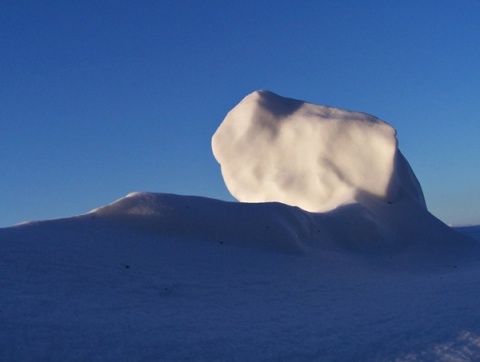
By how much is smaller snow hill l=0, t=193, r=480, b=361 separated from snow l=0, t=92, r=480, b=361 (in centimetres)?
2

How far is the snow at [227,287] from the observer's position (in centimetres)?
354

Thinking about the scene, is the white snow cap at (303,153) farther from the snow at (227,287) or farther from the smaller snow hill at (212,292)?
the smaller snow hill at (212,292)

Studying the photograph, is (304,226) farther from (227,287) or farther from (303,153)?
(303,153)

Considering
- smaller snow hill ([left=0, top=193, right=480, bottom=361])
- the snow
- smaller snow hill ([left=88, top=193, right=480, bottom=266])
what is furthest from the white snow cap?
smaller snow hill ([left=0, top=193, right=480, bottom=361])

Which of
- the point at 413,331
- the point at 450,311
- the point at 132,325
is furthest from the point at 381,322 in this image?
the point at 132,325

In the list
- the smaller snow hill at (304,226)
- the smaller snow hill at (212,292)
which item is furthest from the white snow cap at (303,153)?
the smaller snow hill at (212,292)

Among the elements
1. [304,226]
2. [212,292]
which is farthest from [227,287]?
[304,226]

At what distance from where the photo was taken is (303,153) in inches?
611

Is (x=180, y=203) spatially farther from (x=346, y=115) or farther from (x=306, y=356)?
(x=346, y=115)

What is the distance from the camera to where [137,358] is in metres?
3.25

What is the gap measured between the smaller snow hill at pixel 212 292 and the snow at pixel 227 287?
0.02 metres

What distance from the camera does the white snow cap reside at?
1474cm

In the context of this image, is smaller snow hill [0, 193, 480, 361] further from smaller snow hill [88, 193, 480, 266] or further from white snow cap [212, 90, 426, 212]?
white snow cap [212, 90, 426, 212]

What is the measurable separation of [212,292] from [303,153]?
1038cm
